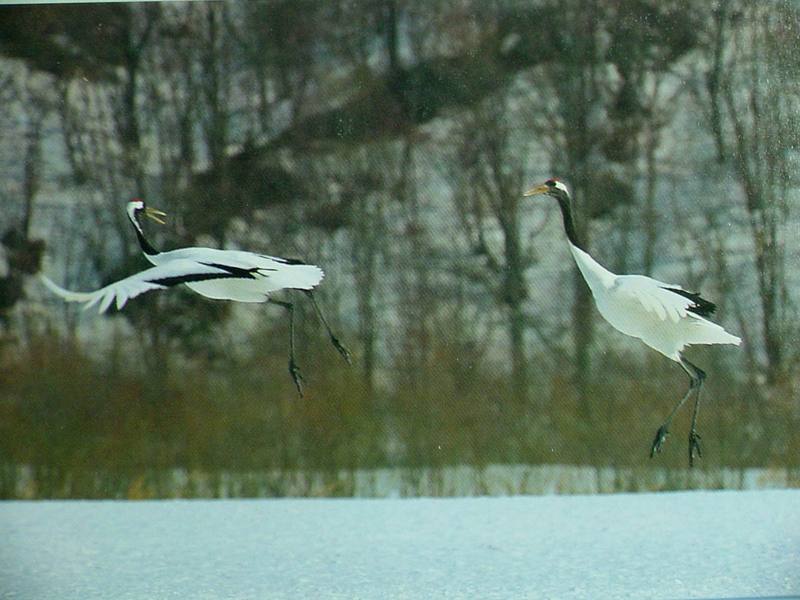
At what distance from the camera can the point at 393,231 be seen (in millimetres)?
5590

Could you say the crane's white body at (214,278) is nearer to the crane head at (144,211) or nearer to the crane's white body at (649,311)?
the crane head at (144,211)

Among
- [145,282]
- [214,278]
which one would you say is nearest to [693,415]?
[214,278]

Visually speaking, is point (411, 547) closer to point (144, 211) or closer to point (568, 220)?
point (568, 220)

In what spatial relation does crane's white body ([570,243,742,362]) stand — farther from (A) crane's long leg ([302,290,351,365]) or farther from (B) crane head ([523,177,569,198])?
(A) crane's long leg ([302,290,351,365])

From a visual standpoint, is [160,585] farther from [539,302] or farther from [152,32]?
[152,32]

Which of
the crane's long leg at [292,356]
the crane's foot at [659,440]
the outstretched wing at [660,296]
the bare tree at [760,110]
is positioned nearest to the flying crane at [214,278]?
the crane's long leg at [292,356]

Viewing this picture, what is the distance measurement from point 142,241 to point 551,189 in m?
1.87

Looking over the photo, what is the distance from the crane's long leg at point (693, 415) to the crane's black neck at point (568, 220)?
0.71 meters

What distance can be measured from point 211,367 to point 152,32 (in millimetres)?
1545

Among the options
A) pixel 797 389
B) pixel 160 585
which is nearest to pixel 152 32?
pixel 160 585

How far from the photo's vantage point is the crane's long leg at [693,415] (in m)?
5.55

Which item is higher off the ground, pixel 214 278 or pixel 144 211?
pixel 144 211

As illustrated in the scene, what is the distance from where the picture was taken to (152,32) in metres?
5.59

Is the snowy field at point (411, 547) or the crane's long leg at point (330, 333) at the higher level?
the crane's long leg at point (330, 333)
